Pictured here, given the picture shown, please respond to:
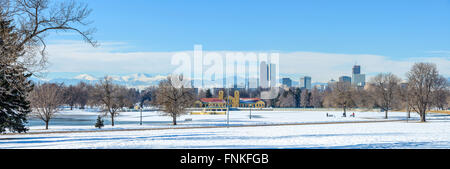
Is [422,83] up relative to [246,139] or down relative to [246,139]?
up

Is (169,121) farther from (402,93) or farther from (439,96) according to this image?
(439,96)

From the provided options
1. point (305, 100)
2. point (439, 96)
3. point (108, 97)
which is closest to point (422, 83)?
point (439, 96)

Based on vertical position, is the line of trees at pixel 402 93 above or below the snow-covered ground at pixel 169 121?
above

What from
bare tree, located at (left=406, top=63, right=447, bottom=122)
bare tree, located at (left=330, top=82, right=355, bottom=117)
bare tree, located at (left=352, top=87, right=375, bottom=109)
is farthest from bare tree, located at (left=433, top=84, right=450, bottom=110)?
bare tree, located at (left=330, top=82, right=355, bottom=117)

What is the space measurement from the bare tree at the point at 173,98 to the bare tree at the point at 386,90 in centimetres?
4314

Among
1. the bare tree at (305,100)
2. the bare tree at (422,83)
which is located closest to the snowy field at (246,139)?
the bare tree at (422,83)

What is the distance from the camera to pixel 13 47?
14258 mm

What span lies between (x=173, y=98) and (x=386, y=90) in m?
48.9

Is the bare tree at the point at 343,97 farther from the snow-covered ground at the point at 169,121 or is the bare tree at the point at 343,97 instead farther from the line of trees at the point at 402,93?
the snow-covered ground at the point at 169,121

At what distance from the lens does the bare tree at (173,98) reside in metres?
53.8

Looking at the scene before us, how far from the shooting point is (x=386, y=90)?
7900 centimetres

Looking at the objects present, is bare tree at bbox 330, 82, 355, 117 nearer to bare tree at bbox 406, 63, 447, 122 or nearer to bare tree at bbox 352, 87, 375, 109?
bare tree at bbox 352, 87, 375, 109
